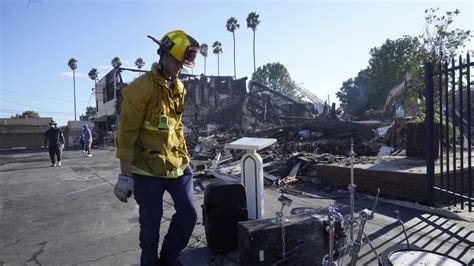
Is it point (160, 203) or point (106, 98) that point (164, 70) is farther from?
point (106, 98)

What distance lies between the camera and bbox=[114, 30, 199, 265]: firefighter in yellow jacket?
2.95 meters

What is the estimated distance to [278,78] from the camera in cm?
7881

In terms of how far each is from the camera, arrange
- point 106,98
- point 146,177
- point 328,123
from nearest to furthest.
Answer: point 146,177, point 328,123, point 106,98

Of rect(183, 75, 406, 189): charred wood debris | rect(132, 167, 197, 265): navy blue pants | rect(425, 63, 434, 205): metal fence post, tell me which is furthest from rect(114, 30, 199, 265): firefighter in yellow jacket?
rect(183, 75, 406, 189): charred wood debris

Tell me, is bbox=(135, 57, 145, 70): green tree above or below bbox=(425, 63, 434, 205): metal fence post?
above

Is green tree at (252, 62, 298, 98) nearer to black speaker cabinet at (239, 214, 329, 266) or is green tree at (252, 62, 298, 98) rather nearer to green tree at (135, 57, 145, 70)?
green tree at (135, 57, 145, 70)

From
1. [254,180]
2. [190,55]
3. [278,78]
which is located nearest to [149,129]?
[190,55]

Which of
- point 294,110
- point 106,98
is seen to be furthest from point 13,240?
point 106,98

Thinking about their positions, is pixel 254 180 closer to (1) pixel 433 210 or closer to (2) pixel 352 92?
(1) pixel 433 210

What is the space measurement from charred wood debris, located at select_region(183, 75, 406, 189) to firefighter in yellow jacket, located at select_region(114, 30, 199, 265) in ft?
16.3

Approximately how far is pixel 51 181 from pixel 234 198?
28.4ft

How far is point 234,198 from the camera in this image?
3.78 meters

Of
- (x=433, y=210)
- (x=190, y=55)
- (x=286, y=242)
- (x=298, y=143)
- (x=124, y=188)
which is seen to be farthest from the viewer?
(x=298, y=143)

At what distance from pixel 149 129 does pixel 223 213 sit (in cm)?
132
